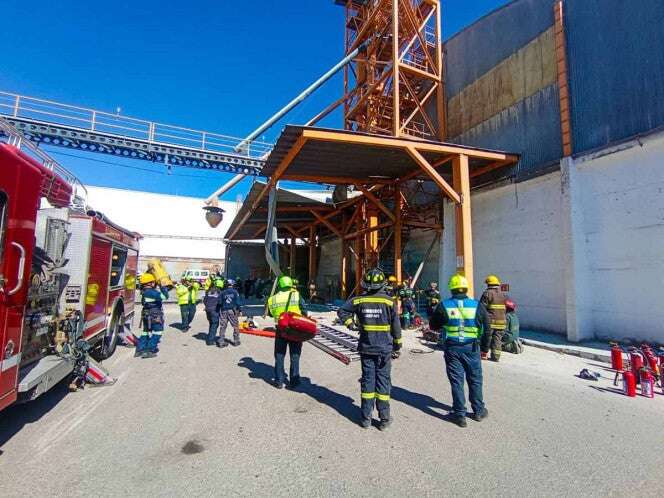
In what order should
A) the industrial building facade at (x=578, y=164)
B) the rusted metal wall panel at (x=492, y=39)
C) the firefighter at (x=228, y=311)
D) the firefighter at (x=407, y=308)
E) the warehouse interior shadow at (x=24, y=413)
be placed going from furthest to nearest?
1. the firefighter at (x=407, y=308)
2. the rusted metal wall panel at (x=492, y=39)
3. the firefighter at (x=228, y=311)
4. the industrial building facade at (x=578, y=164)
5. the warehouse interior shadow at (x=24, y=413)

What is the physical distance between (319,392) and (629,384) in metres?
4.42

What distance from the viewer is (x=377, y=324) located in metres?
4.01

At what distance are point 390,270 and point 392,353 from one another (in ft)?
43.6

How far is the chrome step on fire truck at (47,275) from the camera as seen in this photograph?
2.98 meters

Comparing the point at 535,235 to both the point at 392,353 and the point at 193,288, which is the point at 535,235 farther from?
the point at 193,288

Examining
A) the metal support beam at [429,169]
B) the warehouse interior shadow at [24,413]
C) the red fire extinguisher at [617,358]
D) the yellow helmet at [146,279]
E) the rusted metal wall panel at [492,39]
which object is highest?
the rusted metal wall panel at [492,39]

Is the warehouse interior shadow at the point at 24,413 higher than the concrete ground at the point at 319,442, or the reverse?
the concrete ground at the point at 319,442

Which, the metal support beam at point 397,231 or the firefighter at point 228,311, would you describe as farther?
the metal support beam at point 397,231

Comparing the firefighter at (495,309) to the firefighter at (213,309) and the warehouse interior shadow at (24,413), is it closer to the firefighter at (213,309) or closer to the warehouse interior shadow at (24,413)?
the firefighter at (213,309)

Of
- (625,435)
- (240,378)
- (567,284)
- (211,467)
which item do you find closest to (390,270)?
(567,284)

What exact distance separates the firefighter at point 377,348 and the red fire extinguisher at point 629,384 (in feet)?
12.0

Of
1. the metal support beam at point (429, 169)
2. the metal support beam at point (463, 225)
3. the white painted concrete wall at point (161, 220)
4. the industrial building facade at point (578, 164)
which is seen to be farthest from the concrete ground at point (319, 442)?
the white painted concrete wall at point (161, 220)

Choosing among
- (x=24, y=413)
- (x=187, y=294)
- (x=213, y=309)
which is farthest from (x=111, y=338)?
(x=187, y=294)

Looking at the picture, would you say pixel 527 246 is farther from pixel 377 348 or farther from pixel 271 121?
pixel 271 121
